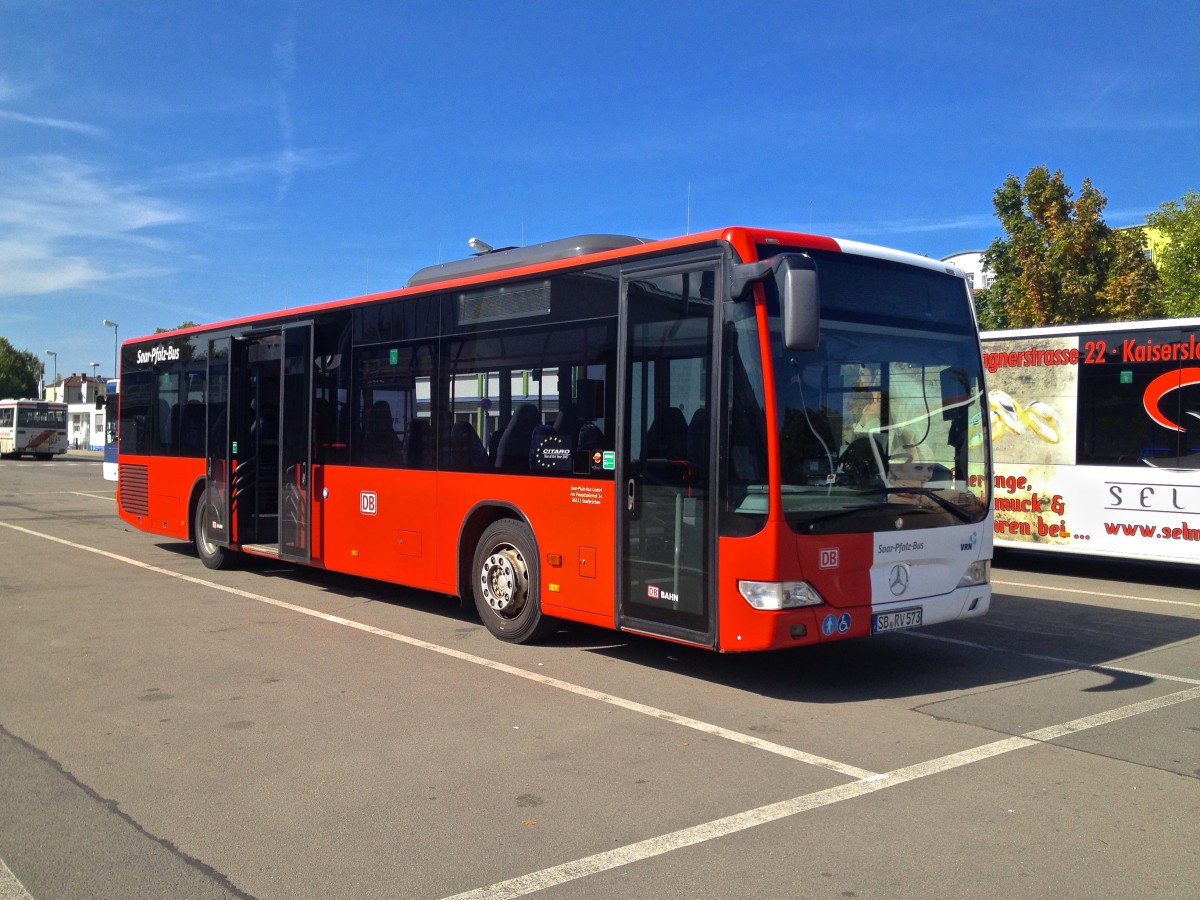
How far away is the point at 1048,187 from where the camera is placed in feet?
77.2

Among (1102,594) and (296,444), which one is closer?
(296,444)

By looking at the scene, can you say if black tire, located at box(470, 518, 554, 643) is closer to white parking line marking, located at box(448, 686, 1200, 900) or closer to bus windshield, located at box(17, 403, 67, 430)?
white parking line marking, located at box(448, 686, 1200, 900)

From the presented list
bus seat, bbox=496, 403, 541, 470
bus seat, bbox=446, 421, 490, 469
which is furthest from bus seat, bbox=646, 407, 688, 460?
bus seat, bbox=446, 421, 490, 469

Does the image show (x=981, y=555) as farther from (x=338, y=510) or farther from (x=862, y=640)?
(x=338, y=510)

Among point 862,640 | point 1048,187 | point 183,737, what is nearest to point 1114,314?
point 1048,187

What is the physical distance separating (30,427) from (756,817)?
57.5m

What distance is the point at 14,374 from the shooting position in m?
109

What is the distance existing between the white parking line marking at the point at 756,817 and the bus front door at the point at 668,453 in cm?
181

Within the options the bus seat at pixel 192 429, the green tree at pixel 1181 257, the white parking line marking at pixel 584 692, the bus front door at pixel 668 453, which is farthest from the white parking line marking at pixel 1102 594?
the green tree at pixel 1181 257

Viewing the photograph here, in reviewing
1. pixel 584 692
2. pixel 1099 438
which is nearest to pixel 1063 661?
pixel 584 692

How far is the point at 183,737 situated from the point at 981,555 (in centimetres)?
573

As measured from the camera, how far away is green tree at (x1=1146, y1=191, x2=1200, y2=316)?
2675 cm

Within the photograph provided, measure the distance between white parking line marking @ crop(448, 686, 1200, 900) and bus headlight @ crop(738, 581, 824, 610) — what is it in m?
1.37

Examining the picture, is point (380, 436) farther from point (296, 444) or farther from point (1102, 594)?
point (1102, 594)
